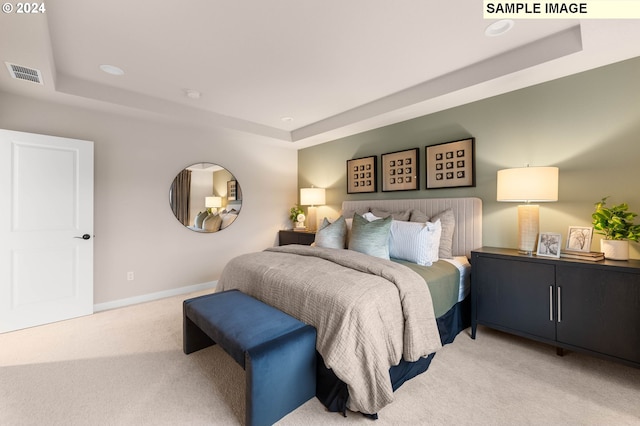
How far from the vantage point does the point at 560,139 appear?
8.11ft

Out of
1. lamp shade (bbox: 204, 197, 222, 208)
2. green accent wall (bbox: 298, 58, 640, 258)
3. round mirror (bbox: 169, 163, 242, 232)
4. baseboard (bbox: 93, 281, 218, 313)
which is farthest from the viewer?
lamp shade (bbox: 204, 197, 222, 208)

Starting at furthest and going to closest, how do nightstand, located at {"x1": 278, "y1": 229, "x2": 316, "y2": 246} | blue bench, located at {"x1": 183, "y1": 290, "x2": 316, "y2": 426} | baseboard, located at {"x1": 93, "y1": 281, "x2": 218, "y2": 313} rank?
nightstand, located at {"x1": 278, "y1": 229, "x2": 316, "y2": 246}
baseboard, located at {"x1": 93, "y1": 281, "x2": 218, "y2": 313}
blue bench, located at {"x1": 183, "y1": 290, "x2": 316, "y2": 426}

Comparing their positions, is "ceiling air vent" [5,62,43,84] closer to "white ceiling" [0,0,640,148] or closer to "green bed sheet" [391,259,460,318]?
"white ceiling" [0,0,640,148]

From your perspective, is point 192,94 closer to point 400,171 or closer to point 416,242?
point 400,171

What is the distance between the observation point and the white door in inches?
105

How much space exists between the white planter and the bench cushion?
92.8 inches

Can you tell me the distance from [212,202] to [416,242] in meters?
3.03

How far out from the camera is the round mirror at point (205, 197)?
12.7 ft

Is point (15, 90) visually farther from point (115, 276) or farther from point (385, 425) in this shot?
point (385, 425)

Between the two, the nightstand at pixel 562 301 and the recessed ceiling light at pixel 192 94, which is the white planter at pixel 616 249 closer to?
the nightstand at pixel 562 301

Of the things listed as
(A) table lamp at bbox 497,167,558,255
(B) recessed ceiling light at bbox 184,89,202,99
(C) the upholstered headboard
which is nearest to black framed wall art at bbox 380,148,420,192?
(C) the upholstered headboard

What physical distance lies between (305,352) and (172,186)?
3.13 m

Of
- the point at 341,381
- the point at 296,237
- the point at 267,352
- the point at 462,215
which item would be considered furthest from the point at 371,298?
the point at 296,237

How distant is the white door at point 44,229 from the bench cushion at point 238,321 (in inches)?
69.6
